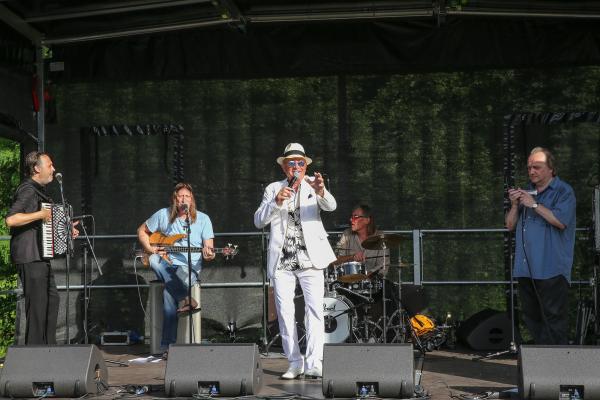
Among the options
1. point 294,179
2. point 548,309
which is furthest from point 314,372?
point 548,309

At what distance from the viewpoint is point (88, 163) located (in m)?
11.1

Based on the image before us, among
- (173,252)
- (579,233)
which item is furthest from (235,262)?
(579,233)

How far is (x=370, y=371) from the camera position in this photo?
6480mm

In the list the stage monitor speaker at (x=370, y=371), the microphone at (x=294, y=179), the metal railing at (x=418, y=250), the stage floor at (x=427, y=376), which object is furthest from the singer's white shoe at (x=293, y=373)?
the metal railing at (x=418, y=250)

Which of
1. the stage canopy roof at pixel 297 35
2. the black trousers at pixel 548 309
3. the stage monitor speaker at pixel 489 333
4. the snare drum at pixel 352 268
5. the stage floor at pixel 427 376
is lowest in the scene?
the stage floor at pixel 427 376

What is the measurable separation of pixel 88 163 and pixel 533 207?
→ 226 inches

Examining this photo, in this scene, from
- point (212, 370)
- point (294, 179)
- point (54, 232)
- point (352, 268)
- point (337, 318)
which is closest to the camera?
point (212, 370)

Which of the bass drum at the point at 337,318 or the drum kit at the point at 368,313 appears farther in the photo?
the bass drum at the point at 337,318

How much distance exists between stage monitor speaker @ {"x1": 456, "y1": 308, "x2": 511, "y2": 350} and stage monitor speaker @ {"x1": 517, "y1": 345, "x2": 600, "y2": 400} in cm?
367

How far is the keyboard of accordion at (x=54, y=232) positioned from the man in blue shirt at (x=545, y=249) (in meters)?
3.61

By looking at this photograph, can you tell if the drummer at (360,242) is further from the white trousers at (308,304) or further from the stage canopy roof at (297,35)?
the white trousers at (308,304)

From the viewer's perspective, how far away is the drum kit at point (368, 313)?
959cm

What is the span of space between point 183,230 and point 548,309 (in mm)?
3943

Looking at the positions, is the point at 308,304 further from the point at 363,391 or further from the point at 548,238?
the point at 548,238
